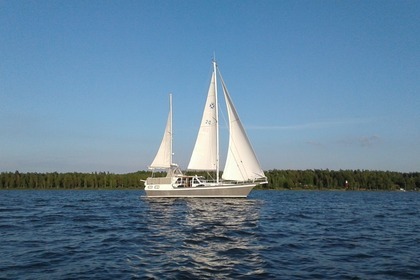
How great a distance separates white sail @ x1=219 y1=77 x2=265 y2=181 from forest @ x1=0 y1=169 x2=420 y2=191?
100 m

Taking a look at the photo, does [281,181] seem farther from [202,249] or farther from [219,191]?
[202,249]

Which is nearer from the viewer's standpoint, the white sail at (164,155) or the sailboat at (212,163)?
the sailboat at (212,163)

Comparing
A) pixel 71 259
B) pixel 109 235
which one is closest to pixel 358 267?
pixel 71 259

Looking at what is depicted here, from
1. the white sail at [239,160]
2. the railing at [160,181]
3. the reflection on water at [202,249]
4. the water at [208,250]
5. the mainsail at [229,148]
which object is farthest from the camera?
the railing at [160,181]

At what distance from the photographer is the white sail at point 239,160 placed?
54.4 meters

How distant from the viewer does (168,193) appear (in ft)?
196

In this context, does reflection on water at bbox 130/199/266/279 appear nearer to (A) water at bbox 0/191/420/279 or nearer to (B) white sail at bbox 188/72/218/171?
(A) water at bbox 0/191/420/279

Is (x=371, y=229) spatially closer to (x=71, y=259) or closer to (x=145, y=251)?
(x=145, y=251)

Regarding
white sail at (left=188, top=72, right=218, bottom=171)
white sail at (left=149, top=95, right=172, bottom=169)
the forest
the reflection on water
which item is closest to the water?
the reflection on water

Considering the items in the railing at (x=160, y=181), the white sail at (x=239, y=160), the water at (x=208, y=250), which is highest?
the white sail at (x=239, y=160)

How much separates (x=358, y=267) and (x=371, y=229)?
12667 mm

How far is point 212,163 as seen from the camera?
57.9 metres

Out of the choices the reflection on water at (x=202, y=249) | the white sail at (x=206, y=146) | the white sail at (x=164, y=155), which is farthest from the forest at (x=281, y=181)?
the reflection on water at (x=202, y=249)

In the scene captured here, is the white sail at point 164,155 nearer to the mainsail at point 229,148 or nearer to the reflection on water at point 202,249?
the mainsail at point 229,148
